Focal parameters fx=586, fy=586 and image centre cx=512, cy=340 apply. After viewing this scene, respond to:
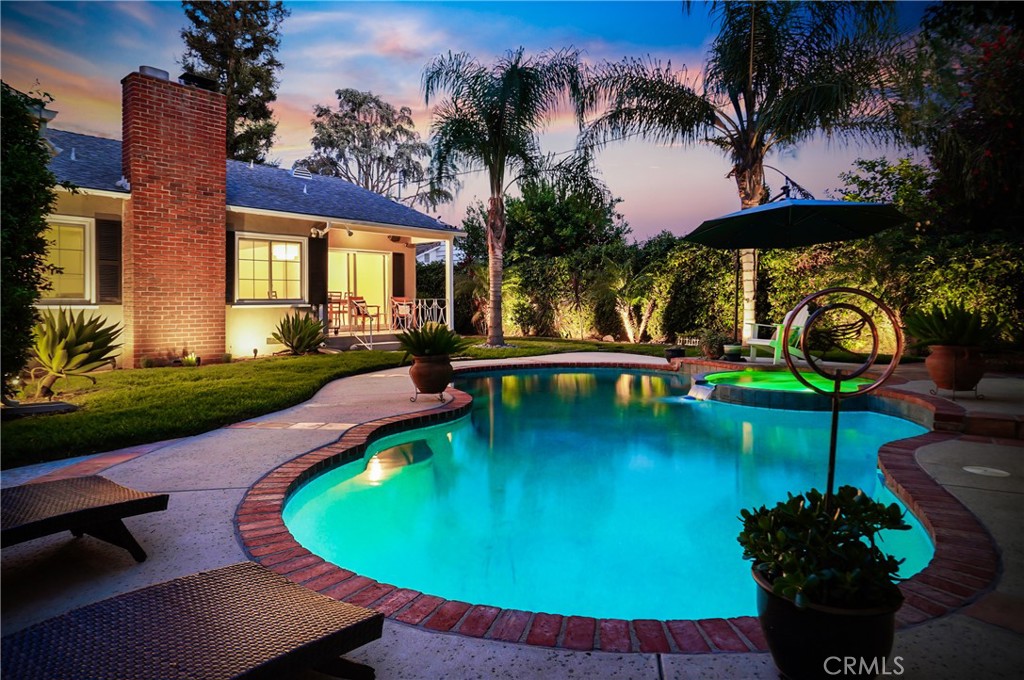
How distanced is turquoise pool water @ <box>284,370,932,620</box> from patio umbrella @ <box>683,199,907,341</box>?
2952mm

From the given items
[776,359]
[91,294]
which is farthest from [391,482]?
[91,294]

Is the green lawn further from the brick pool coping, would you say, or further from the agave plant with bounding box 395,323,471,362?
the brick pool coping

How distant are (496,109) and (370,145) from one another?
20.0 m

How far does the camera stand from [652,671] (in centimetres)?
202

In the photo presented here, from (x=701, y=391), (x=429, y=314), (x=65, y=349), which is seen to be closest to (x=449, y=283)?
(x=429, y=314)

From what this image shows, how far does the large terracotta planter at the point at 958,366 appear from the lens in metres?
7.11

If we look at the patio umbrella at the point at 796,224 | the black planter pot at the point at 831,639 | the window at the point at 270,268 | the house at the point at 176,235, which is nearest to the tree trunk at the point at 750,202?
the patio umbrella at the point at 796,224

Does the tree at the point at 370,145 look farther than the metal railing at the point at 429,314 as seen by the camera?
Yes

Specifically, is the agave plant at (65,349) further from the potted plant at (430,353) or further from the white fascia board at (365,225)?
the white fascia board at (365,225)

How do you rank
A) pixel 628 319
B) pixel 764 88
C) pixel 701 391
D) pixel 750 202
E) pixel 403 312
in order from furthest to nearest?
pixel 628 319, pixel 403 312, pixel 750 202, pixel 764 88, pixel 701 391

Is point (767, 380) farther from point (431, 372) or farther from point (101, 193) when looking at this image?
point (101, 193)

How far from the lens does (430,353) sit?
7453 millimetres

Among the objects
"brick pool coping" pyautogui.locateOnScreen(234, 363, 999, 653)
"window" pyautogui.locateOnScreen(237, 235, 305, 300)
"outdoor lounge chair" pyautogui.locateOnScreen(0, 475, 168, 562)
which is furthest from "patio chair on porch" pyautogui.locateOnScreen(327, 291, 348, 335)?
"outdoor lounge chair" pyautogui.locateOnScreen(0, 475, 168, 562)

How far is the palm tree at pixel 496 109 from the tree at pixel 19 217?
371 inches
